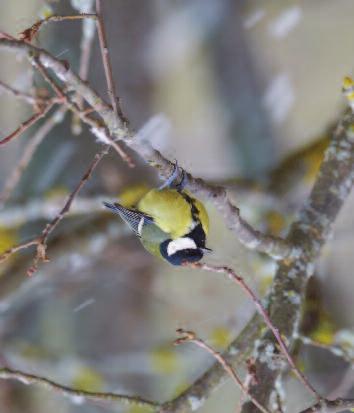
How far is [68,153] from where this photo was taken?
2568mm

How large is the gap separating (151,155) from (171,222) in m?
0.43

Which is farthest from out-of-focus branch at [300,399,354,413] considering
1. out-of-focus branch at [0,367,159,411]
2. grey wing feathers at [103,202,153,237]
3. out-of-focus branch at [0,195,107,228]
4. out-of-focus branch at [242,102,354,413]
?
out-of-focus branch at [0,195,107,228]

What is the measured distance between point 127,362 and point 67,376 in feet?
1.98

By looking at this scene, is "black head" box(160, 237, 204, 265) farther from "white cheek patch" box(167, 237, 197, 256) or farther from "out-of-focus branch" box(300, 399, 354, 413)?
"out-of-focus branch" box(300, 399, 354, 413)

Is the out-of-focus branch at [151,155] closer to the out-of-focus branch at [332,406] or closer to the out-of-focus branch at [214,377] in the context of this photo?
the out-of-focus branch at [214,377]

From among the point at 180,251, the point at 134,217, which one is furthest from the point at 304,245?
the point at 134,217

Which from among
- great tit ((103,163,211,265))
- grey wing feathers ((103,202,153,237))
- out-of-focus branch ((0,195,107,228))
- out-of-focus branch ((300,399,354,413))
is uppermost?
out-of-focus branch ((0,195,107,228))

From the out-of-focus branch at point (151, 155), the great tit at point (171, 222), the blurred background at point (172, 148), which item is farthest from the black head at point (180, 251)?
the blurred background at point (172, 148)

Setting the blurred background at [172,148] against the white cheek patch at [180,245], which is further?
the blurred background at [172,148]

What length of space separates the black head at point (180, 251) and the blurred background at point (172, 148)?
0.89 metres

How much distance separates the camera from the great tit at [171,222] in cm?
135

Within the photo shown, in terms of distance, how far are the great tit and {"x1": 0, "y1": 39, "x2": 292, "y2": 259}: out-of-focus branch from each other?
180mm

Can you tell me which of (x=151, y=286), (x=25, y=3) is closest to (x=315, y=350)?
(x=151, y=286)

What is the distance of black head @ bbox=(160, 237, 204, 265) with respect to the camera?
131 centimetres
